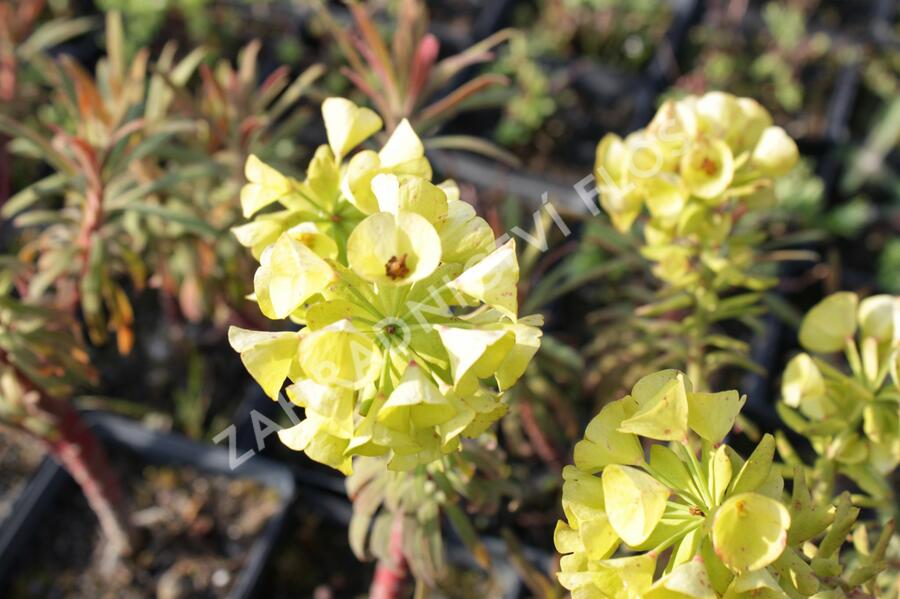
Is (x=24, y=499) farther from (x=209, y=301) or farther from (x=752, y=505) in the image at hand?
(x=752, y=505)

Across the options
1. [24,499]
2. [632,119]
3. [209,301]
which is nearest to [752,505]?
[209,301]

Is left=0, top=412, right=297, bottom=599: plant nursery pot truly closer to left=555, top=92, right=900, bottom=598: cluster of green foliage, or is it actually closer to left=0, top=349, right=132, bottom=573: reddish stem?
left=0, top=349, right=132, bottom=573: reddish stem

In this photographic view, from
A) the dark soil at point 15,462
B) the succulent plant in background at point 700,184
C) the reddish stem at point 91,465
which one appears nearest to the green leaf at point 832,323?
the succulent plant in background at point 700,184

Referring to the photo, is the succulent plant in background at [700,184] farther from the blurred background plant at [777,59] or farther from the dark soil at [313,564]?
the blurred background plant at [777,59]

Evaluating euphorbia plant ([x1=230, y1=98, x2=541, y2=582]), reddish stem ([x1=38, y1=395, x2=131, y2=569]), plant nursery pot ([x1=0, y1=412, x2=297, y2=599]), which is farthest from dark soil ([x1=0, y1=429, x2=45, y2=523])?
euphorbia plant ([x1=230, y1=98, x2=541, y2=582])

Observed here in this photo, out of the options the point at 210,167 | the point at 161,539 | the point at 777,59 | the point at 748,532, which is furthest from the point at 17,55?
the point at 777,59
